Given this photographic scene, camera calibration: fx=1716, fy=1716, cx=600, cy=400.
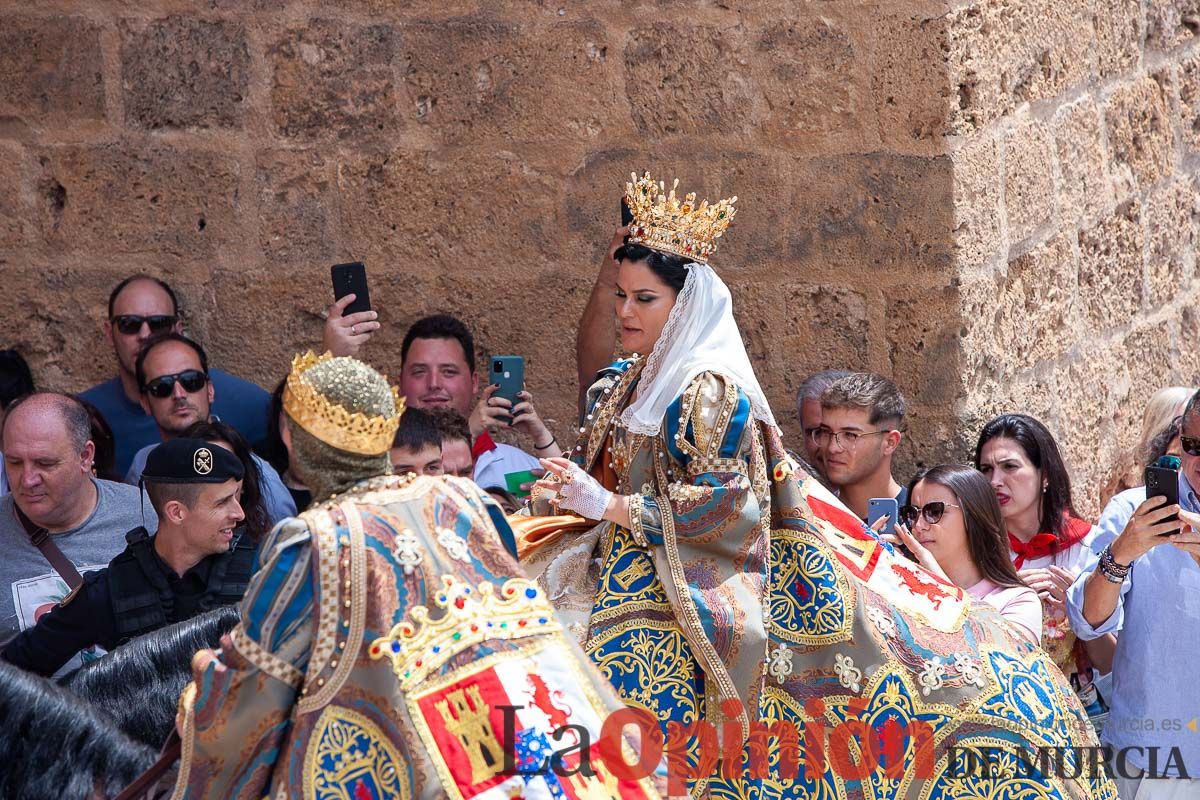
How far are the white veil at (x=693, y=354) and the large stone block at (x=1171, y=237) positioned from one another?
3428mm

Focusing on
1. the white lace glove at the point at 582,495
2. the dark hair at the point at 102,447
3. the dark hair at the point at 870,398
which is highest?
the dark hair at the point at 102,447

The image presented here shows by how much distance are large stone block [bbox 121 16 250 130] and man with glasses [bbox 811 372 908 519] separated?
260 centimetres

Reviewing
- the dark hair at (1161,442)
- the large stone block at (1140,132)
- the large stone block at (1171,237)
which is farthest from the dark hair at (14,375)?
the large stone block at (1171,237)

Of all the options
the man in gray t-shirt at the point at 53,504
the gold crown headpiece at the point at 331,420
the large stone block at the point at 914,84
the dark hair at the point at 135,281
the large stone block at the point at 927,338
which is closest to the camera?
the gold crown headpiece at the point at 331,420

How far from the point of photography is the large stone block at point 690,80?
631cm

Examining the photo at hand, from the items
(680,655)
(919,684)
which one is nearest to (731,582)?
(680,655)

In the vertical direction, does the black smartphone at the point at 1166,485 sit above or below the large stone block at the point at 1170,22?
below

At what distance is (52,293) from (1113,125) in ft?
14.6

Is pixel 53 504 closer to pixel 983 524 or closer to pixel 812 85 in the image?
pixel 983 524

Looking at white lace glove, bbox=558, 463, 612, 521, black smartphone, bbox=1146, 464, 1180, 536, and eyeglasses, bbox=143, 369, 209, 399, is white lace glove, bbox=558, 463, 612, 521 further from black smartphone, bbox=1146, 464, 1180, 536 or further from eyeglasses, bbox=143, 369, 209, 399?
eyeglasses, bbox=143, 369, 209, 399

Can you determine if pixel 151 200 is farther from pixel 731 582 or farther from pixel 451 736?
pixel 451 736

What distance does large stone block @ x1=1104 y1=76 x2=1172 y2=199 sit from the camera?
733cm

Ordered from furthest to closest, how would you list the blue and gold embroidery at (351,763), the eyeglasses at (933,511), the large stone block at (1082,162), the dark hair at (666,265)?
the large stone block at (1082,162) → the eyeglasses at (933,511) → the dark hair at (666,265) → the blue and gold embroidery at (351,763)

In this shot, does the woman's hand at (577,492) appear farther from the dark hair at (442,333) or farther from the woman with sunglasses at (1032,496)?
the dark hair at (442,333)
